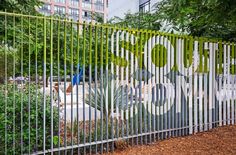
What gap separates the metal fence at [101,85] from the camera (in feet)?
17.9

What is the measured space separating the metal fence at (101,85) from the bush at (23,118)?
0.7 inches

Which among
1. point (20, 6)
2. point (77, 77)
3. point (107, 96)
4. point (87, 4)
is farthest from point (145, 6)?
point (87, 4)

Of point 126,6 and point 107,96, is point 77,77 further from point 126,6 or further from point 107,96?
point 126,6

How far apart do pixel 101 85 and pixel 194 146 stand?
2456mm

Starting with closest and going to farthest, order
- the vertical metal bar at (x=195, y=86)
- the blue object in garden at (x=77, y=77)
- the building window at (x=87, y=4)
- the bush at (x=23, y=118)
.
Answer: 1. the bush at (x=23, y=118)
2. the blue object in garden at (x=77, y=77)
3. the vertical metal bar at (x=195, y=86)
4. the building window at (x=87, y=4)

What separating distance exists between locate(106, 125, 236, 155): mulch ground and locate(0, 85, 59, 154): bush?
163 cm

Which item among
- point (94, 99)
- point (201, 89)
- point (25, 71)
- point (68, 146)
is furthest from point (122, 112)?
point (201, 89)

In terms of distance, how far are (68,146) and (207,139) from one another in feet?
11.4

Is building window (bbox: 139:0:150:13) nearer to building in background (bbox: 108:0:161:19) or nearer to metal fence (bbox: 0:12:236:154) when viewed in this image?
building in background (bbox: 108:0:161:19)

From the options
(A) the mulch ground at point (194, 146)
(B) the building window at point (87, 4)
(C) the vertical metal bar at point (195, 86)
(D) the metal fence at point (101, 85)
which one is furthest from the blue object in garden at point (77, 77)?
(B) the building window at point (87, 4)

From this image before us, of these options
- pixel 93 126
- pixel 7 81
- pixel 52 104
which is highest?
pixel 7 81

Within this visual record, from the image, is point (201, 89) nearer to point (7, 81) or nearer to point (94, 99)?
point (94, 99)

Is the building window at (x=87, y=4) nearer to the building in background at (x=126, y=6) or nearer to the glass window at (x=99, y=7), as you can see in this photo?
the glass window at (x=99, y=7)

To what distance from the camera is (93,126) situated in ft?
22.1
